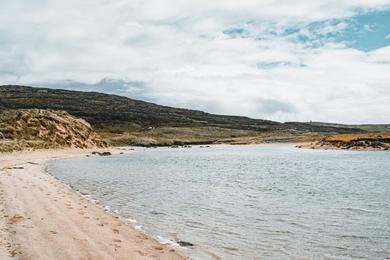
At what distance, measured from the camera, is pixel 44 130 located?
10188 cm

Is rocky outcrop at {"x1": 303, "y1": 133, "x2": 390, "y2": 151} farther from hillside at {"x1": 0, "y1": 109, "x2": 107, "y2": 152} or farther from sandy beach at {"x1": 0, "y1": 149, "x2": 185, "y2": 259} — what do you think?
sandy beach at {"x1": 0, "y1": 149, "x2": 185, "y2": 259}

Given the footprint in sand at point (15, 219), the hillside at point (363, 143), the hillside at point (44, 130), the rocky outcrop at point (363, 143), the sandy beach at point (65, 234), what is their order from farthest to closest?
1. the hillside at point (363, 143)
2. the rocky outcrop at point (363, 143)
3. the hillside at point (44, 130)
4. the footprint in sand at point (15, 219)
5. the sandy beach at point (65, 234)

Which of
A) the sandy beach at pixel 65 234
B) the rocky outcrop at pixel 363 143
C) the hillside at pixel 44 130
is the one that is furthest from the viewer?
the rocky outcrop at pixel 363 143

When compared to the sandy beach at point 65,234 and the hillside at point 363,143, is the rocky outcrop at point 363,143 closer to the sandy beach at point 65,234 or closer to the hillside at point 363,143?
the hillside at point 363,143

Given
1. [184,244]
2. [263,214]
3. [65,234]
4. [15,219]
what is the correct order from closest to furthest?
[65,234] < [184,244] < [15,219] < [263,214]

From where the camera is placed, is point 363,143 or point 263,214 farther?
point 363,143

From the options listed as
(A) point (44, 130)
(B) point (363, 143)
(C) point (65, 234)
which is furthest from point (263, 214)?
(B) point (363, 143)

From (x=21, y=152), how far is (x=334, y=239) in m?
67.7

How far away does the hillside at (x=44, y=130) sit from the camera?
93.9 m

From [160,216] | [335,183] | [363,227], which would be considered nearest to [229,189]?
[335,183]

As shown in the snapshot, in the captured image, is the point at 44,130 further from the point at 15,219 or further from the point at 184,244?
the point at 184,244

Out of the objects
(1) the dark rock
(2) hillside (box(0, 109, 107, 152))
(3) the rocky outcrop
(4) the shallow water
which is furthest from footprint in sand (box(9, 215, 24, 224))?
(3) the rocky outcrop

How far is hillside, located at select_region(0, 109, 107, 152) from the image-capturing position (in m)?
93.9

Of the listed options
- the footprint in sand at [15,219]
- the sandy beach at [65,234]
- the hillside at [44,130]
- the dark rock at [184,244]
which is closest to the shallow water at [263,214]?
the dark rock at [184,244]
